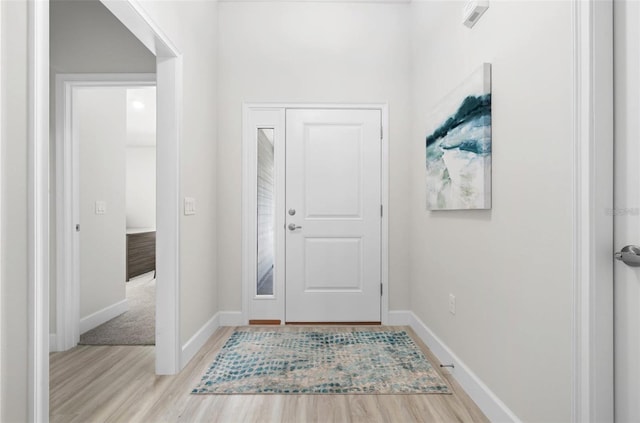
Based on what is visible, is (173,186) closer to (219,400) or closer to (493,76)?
(219,400)

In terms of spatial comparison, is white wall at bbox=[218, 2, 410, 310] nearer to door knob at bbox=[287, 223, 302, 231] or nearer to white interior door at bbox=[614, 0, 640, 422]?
door knob at bbox=[287, 223, 302, 231]

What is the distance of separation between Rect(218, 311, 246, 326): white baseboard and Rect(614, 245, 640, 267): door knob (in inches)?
108

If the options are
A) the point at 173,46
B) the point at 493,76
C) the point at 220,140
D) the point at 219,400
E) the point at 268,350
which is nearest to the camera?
the point at 493,76

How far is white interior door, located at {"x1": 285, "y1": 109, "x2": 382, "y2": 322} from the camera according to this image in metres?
3.12

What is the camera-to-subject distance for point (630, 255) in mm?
1015

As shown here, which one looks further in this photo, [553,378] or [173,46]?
[173,46]

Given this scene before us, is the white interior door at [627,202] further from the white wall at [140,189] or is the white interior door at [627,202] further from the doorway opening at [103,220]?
the white wall at [140,189]

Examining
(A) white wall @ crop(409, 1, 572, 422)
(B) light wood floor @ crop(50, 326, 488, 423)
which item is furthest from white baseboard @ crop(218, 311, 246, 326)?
(A) white wall @ crop(409, 1, 572, 422)

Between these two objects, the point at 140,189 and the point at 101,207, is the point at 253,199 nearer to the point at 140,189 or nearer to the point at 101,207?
the point at 101,207

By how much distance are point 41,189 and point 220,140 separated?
211 centimetres

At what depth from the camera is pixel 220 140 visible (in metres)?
3.11

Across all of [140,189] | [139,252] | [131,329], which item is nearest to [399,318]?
[131,329]

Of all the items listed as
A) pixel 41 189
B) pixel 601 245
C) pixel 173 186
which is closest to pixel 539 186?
pixel 601 245

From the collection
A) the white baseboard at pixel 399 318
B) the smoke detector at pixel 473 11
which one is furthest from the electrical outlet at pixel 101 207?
the smoke detector at pixel 473 11
